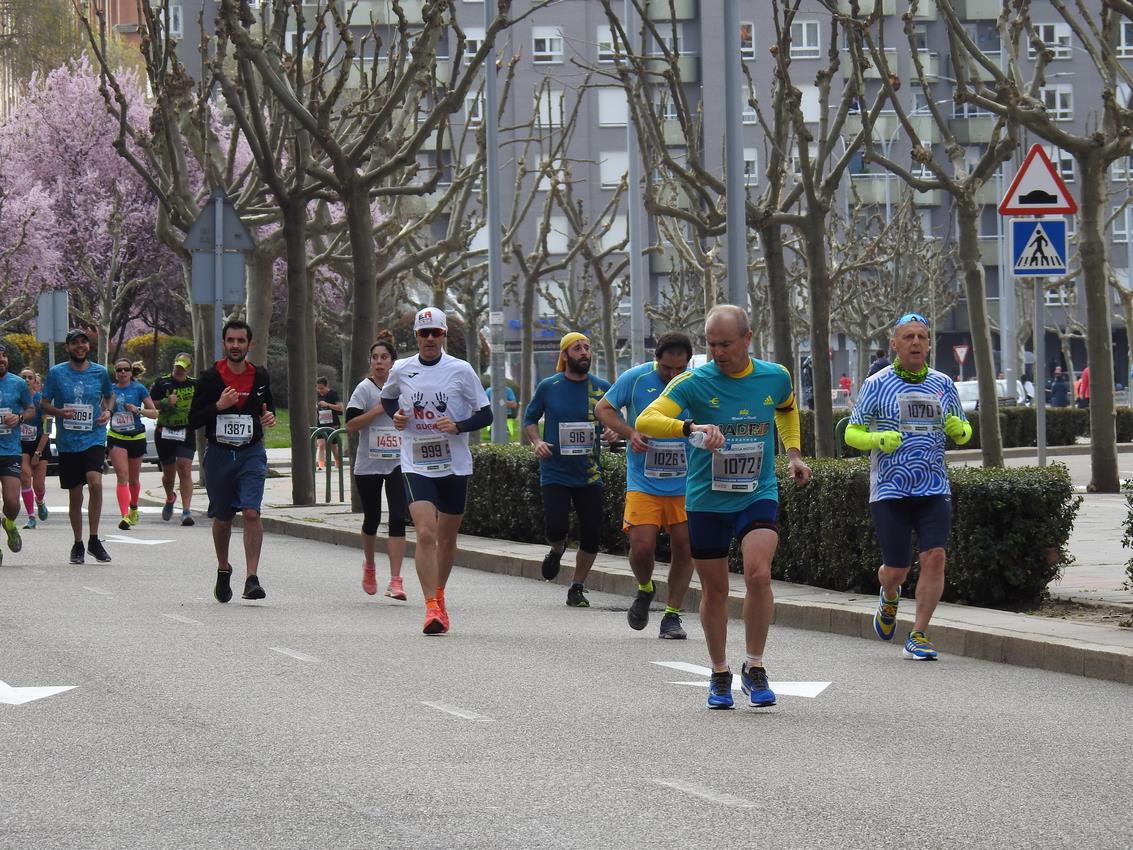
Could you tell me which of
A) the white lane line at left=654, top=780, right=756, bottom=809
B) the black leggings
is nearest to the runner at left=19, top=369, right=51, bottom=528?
the black leggings

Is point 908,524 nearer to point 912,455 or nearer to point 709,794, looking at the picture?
point 912,455

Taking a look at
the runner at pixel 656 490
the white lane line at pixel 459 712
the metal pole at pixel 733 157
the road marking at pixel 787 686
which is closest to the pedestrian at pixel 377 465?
the runner at pixel 656 490

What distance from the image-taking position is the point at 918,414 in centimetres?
1097

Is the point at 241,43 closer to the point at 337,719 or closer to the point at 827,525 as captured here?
the point at 827,525

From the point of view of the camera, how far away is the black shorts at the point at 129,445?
22.4m

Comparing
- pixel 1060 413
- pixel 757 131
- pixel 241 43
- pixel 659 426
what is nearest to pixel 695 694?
pixel 659 426

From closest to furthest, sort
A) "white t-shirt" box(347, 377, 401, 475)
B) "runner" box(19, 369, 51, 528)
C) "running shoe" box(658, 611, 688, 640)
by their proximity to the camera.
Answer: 1. "running shoe" box(658, 611, 688, 640)
2. "white t-shirt" box(347, 377, 401, 475)
3. "runner" box(19, 369, 51, 528)

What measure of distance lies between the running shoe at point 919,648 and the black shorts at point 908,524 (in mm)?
363

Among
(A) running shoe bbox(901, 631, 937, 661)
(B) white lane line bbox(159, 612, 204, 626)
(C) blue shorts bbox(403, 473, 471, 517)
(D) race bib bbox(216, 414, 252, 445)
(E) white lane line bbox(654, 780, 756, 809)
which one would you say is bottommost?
(E) white lane line bbox(654, 780, 756, 809)

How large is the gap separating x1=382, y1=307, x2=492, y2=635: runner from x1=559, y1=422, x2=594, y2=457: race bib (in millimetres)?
1379

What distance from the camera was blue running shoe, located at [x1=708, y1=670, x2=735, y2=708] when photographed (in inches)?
357

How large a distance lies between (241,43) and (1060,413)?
20719mm

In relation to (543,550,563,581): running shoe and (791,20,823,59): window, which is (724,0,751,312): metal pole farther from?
(791,20,823,59): window

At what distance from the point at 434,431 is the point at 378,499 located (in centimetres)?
295
